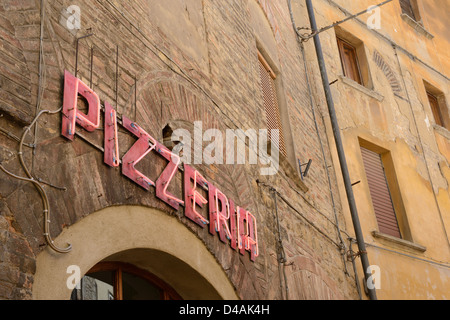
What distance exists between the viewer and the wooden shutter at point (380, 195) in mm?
10664

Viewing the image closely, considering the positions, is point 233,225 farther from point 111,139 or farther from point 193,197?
point 111,139

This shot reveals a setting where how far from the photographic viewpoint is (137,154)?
4672 mm

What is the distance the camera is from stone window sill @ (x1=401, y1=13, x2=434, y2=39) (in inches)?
609

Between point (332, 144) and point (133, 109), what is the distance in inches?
238

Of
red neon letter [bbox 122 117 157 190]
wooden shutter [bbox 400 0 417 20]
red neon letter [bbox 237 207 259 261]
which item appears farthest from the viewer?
wooden shutter [bbox 400 0 417 20]

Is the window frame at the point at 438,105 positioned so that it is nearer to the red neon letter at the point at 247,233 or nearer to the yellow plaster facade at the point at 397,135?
the yellow plaster facade at the point at 397,135

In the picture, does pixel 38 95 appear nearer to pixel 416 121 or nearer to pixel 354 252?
pixel 354 252

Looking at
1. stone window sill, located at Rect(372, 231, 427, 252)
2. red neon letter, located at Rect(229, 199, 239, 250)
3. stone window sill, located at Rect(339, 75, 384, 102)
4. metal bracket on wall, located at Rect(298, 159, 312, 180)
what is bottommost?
red neon letter, located at Rect(229, 199, 239, 250)

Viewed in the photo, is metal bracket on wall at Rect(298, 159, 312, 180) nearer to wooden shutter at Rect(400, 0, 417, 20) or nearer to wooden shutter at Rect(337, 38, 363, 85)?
wooden shutter at Rect(337, 38, 363, 85)

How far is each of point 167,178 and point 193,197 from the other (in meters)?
0.38

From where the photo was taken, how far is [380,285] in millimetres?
9414

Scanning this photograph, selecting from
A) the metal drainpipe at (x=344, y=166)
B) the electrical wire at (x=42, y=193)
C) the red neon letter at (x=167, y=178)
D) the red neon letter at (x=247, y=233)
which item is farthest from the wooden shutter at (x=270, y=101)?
the electrical wire at (x=42, y=193)

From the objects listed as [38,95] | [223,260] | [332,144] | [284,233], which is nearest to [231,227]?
[223,260]

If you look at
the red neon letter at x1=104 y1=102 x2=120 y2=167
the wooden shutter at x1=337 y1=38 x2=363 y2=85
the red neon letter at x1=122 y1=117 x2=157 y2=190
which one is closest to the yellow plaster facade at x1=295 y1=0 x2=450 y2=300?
the wooden shutter at x1=337 y1=38 x2=363 y2=85
